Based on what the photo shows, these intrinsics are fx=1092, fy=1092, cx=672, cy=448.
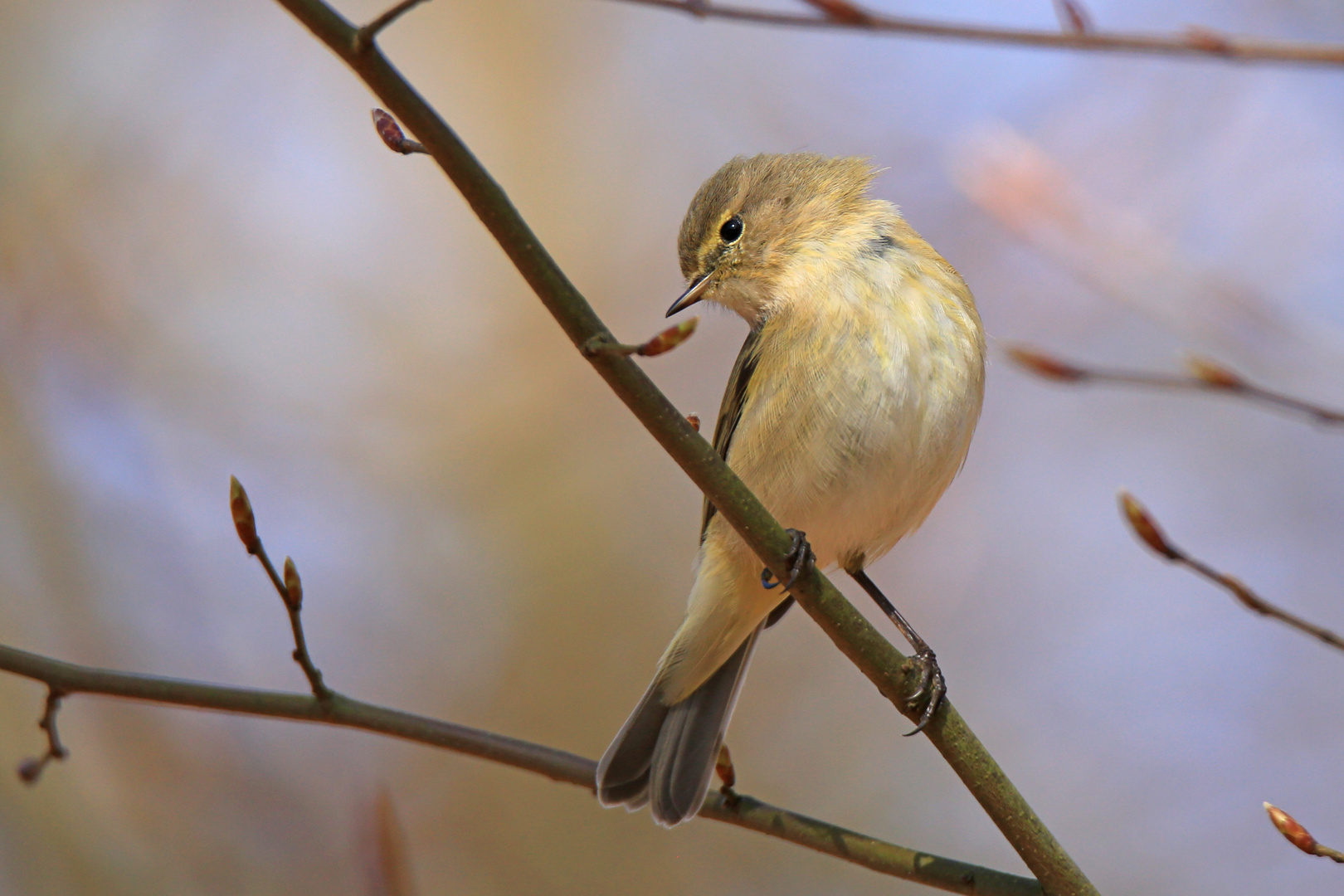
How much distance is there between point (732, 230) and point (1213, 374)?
205 cm

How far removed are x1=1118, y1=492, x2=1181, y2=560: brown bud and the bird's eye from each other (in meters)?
1.93

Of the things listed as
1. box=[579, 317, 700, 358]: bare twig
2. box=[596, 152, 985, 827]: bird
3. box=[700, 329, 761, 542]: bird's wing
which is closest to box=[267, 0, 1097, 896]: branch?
box=[579, 317, 700, 358]: bare twig

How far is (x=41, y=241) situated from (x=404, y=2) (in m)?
4.92

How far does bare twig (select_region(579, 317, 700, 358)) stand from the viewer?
1.81 metres

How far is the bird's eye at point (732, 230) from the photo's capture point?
4010 mm

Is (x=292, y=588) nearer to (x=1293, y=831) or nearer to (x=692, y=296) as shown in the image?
(x=692, y=296)

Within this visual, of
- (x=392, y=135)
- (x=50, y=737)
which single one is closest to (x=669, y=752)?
(x=50, y=737)

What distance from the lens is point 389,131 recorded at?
2010 mm

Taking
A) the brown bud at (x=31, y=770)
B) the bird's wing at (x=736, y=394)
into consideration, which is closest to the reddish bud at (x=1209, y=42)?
the bird's wing at (x=736, y=394)

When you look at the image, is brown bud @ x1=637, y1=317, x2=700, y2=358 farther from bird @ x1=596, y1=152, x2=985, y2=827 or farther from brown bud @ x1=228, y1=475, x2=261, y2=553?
bird @ x1=596, y1=152, x2=985, y2=827

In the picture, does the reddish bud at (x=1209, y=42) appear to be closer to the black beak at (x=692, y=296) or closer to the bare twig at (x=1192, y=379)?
the bare twig at (x=1192, y=379)

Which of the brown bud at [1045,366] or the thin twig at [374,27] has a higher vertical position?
the thin twig at [374,27]

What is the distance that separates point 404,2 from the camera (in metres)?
1.69

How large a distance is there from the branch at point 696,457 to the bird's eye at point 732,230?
1889 mm
